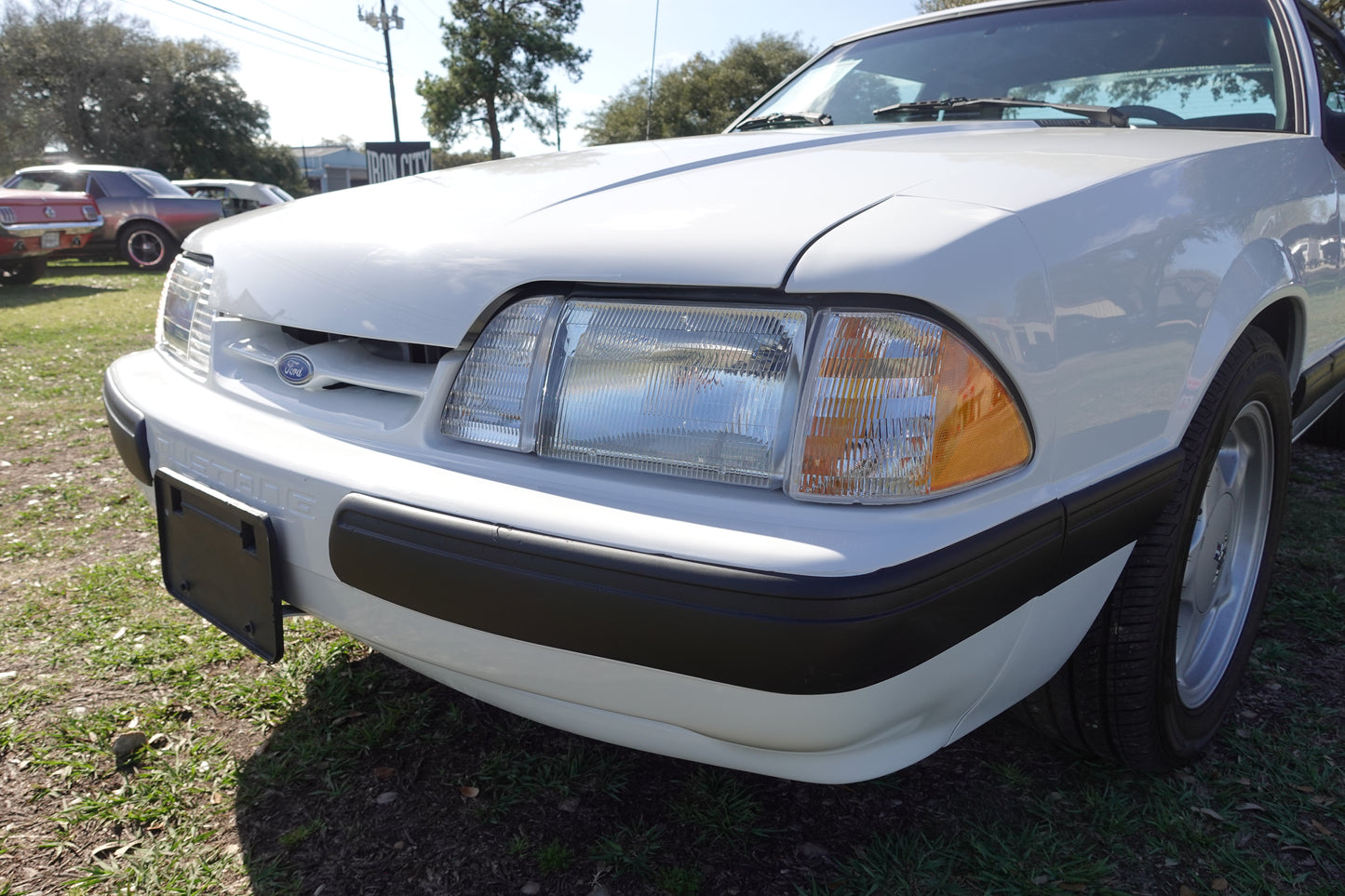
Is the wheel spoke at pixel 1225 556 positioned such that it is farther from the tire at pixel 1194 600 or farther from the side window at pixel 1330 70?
the side window at pixel 1330 70

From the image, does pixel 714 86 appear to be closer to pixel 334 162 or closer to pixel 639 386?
pixel 639 386

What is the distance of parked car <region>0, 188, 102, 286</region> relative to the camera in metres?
8.98

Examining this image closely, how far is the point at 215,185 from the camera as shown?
1645 cm

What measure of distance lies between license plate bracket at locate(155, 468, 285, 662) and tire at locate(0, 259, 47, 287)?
1088 centimetres

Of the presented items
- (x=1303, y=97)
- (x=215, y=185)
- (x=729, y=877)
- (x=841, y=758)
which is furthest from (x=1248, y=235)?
(x=215, y=185)

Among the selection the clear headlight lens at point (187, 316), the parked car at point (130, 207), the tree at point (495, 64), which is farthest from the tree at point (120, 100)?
the clear headlight lens at point (187, 316)

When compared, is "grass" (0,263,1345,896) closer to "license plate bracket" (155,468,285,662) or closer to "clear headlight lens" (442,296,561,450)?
"license plate bracket" (155,468,285,662)

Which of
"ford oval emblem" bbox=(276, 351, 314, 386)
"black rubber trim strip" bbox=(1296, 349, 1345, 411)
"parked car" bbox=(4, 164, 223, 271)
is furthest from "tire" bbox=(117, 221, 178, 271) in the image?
"black rubber trim strip" bbox=(1296, 349, 1345, 411)

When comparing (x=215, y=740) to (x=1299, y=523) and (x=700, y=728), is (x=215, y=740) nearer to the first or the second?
(x=700, y=728)

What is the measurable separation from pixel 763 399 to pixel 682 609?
0.27 meters

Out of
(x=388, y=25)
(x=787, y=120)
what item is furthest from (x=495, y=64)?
(x=787, y=120)

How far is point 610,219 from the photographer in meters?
1.20

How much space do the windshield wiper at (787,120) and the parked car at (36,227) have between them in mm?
9253

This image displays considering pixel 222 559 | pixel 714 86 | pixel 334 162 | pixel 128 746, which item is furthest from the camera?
pixel 334 162
